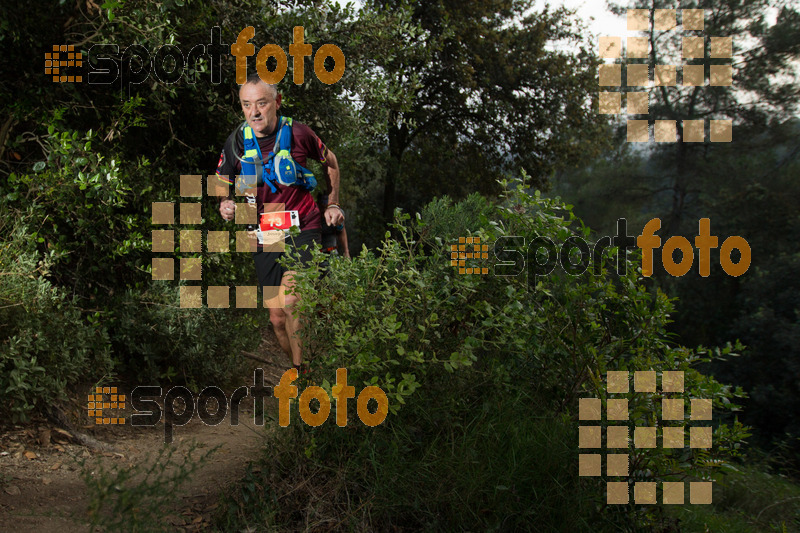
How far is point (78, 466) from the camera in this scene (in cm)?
464

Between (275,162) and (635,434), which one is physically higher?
(275,162)

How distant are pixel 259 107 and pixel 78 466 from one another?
2.98m

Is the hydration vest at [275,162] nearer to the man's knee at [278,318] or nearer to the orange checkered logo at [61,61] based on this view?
the man's knee at [278,318]

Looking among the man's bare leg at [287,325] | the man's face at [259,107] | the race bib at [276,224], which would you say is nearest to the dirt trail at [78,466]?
the man's bare leg at [287,325]

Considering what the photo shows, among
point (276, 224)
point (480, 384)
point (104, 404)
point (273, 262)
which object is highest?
point (276, 224)

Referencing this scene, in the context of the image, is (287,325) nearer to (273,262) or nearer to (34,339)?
(273,262)

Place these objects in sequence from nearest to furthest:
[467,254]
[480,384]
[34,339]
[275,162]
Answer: [480,384] < [467,254] < [34,339] < [275,162]

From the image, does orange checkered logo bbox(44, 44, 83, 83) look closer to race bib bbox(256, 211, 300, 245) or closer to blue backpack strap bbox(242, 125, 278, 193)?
blue backpack strap bbox(242, 125, 278, 193)

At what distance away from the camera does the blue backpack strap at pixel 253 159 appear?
5.15 metres

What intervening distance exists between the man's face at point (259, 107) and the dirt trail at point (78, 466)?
2.20m

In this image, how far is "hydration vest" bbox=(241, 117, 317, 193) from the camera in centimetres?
511

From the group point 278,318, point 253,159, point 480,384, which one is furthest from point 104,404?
point 480,384

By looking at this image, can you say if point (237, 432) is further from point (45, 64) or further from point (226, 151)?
point (45, 64)

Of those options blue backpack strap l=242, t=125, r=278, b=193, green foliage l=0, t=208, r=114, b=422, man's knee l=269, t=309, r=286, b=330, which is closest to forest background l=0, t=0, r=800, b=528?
green foliage l=0, t=208, r=114, b=422
